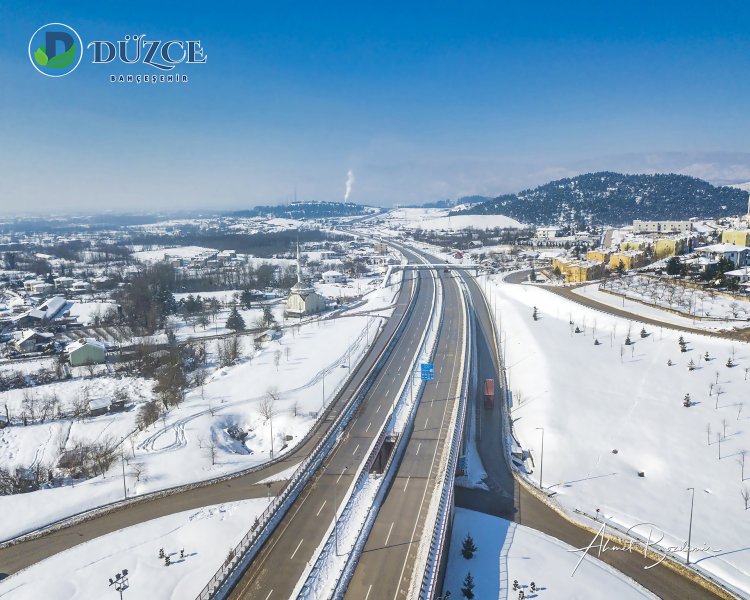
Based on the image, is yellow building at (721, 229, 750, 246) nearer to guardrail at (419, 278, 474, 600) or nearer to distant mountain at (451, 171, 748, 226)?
guardrail at (419, 278, 474, 600)

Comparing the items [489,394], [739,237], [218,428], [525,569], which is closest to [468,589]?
[525,569]

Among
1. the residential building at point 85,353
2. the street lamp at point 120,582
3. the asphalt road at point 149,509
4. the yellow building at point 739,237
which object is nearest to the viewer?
the street lamp at point 120,582

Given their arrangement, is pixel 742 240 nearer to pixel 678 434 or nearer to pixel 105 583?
pixel 678 434

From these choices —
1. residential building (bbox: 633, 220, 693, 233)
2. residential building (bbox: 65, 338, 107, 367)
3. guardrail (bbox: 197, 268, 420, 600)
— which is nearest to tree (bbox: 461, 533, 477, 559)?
guardrail (bbox: 197, 268, 420, 600)

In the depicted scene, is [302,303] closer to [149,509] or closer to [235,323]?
[235,323]

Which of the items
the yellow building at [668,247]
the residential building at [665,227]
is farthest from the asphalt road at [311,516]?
the residential building at [665,227]

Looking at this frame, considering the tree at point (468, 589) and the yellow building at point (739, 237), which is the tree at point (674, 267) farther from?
the tree at point (468, 589)
